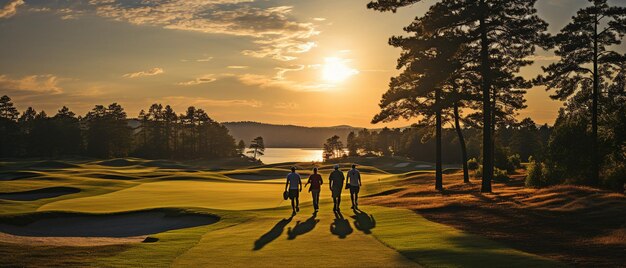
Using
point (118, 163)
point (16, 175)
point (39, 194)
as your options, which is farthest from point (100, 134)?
point (39, 194)

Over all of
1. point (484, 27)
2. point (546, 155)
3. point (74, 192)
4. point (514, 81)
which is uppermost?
point (484, 27)

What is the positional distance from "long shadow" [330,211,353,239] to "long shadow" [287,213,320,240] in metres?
0.87

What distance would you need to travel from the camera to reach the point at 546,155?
42062 millimetres

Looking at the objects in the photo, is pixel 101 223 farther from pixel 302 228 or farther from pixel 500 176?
pixel 500 176

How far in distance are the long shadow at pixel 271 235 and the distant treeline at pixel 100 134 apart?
4844 inches

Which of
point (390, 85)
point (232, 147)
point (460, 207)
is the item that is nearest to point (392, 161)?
point (232, 147)

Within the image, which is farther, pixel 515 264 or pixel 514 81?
pixel 514 81

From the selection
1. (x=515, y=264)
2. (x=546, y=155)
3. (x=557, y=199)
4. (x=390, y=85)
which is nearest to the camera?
(x=515, y=264)

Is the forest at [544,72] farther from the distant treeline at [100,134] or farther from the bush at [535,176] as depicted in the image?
the distant treeline at [100,134]

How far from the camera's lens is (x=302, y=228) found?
73.3ft

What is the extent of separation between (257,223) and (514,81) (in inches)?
810

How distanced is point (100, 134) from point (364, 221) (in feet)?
415

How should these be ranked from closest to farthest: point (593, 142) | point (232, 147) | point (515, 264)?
1. point (515, 264)
2. point (593, 142)
3. point (232, 147)

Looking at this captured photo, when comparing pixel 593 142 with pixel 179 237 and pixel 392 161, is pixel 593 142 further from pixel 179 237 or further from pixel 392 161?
pixel 392 161
